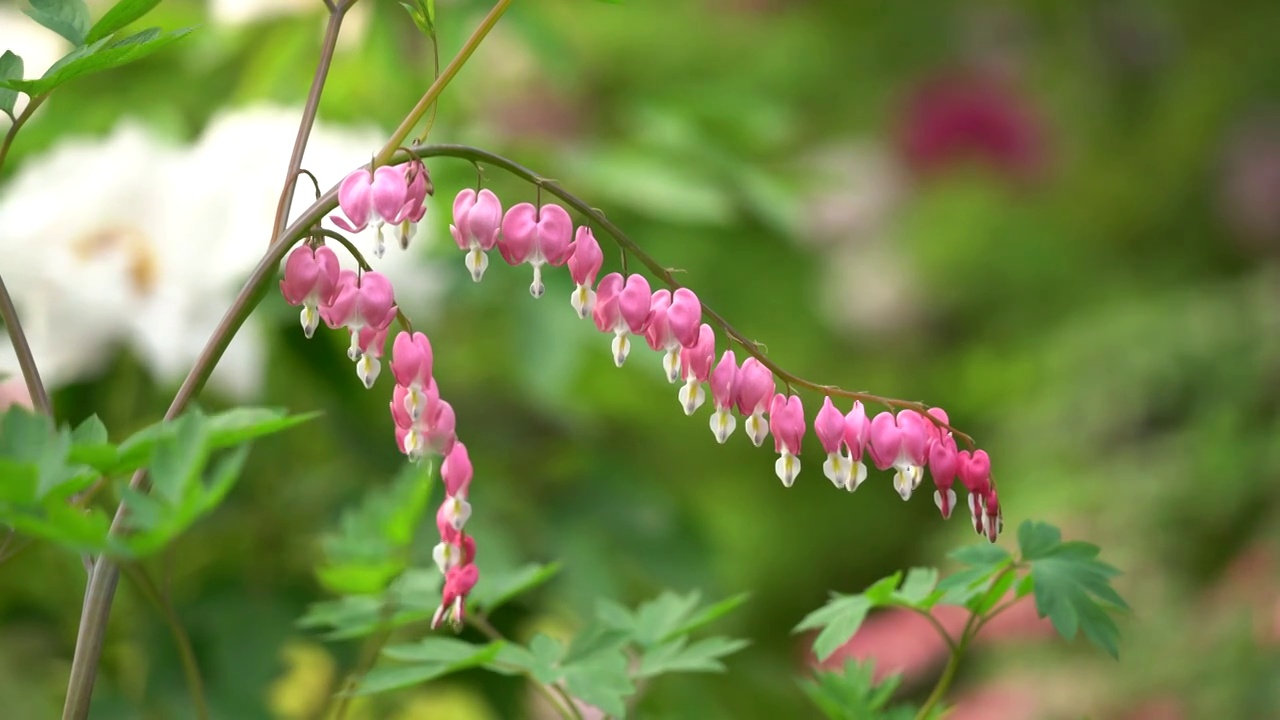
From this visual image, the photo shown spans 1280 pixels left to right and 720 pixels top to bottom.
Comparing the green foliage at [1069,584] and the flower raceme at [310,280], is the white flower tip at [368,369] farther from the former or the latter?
the green foliage at [1069,584]

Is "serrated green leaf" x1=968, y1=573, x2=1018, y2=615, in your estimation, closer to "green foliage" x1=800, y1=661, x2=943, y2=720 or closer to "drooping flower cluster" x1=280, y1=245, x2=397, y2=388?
"green foliage" x1=800, y1=661, x2=943, y2=720

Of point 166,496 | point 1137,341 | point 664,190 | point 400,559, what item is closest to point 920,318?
point 1137,341

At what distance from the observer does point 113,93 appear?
121 centimetres

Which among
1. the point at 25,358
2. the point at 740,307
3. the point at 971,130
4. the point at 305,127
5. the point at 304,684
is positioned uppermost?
the point at 971,130

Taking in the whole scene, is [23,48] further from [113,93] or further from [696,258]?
[696,258]

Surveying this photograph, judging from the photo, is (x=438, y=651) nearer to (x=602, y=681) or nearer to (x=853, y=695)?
(x=602, y=681)

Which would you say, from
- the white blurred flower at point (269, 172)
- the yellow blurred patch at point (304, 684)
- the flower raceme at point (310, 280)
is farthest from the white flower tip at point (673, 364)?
the yellow blurred patch at point (304, 684)

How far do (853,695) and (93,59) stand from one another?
14.8 inches

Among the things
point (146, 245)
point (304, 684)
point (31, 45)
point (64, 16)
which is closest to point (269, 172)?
point (146, 245)

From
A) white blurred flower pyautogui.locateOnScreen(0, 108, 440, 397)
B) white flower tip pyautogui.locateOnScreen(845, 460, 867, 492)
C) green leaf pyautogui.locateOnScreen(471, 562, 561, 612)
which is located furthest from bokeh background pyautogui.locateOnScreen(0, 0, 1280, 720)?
white flower tip pyautogui.locateOnScreen(845, 460, 867, 492)

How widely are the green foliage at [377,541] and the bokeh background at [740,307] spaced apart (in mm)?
101

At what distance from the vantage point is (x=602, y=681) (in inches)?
18.6

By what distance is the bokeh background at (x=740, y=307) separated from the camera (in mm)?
872

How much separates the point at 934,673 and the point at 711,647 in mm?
1577
